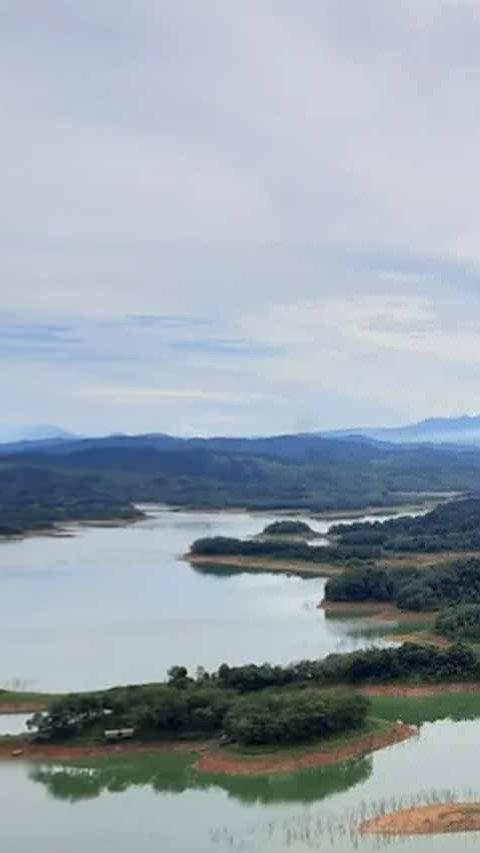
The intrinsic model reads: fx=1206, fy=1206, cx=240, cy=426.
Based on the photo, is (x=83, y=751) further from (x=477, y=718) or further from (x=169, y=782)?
(x=477, y=718)

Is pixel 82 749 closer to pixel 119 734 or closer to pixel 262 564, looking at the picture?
pixel 119 734

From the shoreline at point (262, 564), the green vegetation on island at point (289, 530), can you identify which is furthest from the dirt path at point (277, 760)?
the green vegetation on island at point (289, 530)

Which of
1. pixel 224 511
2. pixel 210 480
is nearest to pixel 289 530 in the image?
pixel 224 511

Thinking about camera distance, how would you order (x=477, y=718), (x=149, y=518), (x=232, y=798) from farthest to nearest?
(x=149, y=518) < (x=477, y=718) < (x=232, y=798)

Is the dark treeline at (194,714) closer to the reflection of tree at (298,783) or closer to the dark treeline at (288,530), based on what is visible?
the reflection of tree at (298,783)

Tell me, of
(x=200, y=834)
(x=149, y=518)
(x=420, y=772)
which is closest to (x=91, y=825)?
(x=200, y=834)
